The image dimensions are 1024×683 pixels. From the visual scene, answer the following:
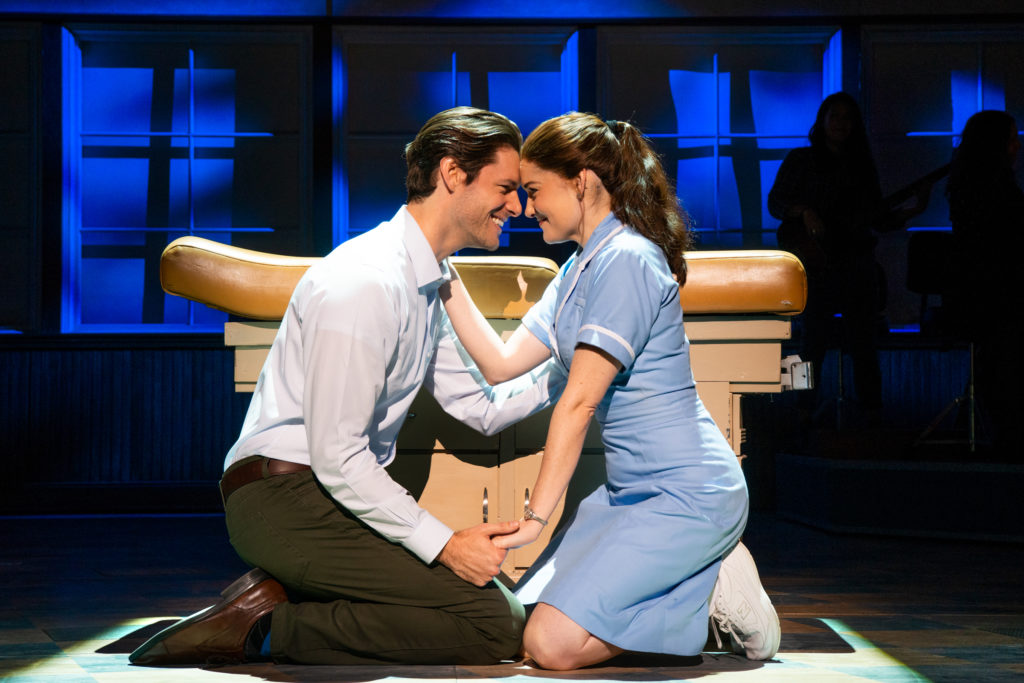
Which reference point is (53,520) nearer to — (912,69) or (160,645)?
(160,645)

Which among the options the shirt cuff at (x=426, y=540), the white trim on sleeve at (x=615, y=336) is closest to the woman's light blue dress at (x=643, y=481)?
the white trim on sleeve at (x=615, y=336)

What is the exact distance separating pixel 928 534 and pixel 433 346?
8.36 ft

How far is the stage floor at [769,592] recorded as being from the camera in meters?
1.75

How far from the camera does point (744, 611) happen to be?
1.86 m

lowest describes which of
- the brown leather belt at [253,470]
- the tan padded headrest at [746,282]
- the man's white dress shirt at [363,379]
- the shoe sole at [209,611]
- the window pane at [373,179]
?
the shoe sole at [209,611]

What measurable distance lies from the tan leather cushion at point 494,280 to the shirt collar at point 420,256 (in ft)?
0.91

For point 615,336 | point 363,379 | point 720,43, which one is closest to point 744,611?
point 615,336

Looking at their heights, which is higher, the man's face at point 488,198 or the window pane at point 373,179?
the window pane at point 373,179

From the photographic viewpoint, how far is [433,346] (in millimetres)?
2131

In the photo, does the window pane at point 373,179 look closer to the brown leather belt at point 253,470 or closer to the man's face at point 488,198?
the man's face at point 488,198

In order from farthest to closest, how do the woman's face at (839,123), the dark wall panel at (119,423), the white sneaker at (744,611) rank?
the dark wall panel at (119,423)
the woman's face at (839,123)
the white sneaker at (744,611)

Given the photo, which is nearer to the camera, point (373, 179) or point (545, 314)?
point (545, 314)

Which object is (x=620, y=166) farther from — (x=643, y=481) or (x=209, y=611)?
(x=209, y=611)

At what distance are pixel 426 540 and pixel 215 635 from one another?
0.43m
